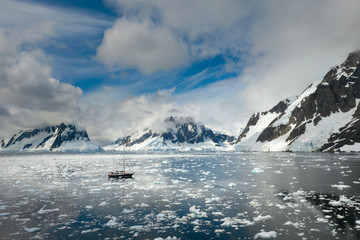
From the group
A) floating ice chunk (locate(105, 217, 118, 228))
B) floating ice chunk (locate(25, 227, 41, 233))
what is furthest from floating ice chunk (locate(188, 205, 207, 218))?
floating ice chunk (locate(25, 227, 41, 233))

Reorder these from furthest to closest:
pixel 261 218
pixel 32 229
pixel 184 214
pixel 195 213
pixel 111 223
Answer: pixel 195 213 < pixel 184 214 < pixel 261 218 < pixel 111 223 < pixel 32 229

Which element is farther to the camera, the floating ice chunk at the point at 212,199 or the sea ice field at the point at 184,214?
the floating ice chunk at the point at 212,199

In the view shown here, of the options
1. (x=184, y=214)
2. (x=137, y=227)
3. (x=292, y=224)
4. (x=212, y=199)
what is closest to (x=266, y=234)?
(x=292, y=224)

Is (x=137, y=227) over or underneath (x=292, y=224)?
over

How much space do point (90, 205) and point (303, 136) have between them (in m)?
208

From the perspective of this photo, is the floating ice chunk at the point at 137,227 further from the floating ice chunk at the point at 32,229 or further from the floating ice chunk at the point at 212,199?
the floating ice chunk at the point at 212,199

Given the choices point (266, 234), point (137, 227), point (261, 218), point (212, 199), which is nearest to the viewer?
point (266, 234)

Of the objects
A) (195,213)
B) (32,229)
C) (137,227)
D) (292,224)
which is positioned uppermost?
(32,229)

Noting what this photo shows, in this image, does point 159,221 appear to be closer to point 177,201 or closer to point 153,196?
point 177,201

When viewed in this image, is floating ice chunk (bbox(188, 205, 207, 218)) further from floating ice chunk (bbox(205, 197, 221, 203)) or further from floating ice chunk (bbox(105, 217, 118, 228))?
floating ice chunk (bbox(105, 217, 118, 228))

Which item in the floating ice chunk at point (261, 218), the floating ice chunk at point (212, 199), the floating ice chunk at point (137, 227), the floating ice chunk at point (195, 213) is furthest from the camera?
the floating ice chunk at point (212, 199)

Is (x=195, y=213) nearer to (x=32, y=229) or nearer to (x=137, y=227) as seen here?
(x=137, y=227)

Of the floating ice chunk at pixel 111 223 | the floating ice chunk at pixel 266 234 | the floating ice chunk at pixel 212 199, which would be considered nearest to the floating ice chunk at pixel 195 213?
the floating ice chunk at pixel 212 199

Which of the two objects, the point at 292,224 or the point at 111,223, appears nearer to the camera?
the point at 292,224
